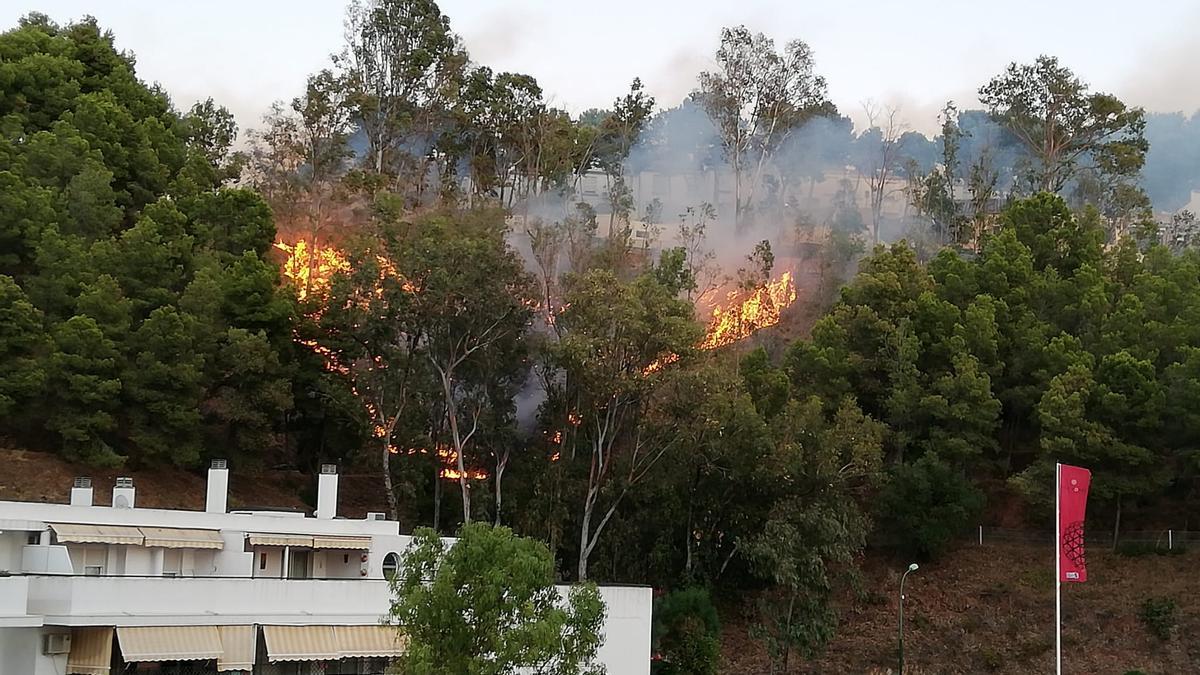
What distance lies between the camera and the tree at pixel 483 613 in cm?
2277

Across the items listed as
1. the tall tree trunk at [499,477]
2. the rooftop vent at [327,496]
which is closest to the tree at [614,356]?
the tall tree trunk at [499,477]

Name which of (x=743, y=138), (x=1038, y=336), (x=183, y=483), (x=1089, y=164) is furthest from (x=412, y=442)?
(x=1089, y=164)

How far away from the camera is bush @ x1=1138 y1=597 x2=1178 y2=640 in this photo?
4644 centimetres

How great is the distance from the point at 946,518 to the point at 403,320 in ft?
71.7

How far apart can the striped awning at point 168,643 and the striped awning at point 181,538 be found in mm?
2249

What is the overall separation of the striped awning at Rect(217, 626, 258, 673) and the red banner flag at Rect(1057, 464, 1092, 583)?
57.7ft

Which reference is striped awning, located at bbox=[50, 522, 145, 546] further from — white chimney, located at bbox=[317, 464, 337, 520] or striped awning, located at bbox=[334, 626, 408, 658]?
white chimney, located at bbox=[317, 464, 337, 520]

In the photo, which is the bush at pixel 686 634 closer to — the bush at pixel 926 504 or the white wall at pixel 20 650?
the bush at pixel 926 504

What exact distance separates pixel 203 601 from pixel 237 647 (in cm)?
125

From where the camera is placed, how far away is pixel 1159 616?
154ft

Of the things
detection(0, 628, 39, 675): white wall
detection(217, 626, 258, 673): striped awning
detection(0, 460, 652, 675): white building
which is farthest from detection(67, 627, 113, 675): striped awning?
detection(217, 626, 258, 673): striped awning

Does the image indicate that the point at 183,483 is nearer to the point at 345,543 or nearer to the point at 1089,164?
the point at 345,543

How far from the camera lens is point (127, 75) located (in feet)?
197

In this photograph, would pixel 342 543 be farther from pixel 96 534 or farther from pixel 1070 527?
pixel 1070 527
